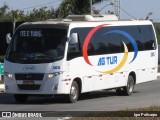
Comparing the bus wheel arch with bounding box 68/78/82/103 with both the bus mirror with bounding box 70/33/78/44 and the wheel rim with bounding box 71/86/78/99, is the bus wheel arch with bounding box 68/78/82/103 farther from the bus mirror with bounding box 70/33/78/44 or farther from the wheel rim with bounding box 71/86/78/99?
the bus mirror with bounding box 70/33/78/44

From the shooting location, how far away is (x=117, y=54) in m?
25.1

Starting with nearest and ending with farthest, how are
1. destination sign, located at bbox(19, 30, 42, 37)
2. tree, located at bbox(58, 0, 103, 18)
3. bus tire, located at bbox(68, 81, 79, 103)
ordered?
1. bus tire, located at bbox(68, 81, 79, 103)
2. destination sign, located at bbox(19, 30, 42, 37)
3. tree, located at bbox(58, 0, 103, 18)

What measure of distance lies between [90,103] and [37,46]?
2.57 metres

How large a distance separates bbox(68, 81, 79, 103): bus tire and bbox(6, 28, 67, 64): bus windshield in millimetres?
1202

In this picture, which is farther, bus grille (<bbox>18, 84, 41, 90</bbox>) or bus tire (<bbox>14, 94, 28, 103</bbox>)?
bus tire (<bbox>14, 94, 28, 103</bbox>)

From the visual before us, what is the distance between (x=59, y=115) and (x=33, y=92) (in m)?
4.20

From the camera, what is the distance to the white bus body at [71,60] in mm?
21906

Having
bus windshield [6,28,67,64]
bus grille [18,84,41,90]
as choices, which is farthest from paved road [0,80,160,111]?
bus windshield [6,28,67,64]

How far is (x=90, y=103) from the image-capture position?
73.3 ft

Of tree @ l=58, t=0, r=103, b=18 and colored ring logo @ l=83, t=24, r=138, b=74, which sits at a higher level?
colored ring logo @ l=83, t=24, r=138, b=74

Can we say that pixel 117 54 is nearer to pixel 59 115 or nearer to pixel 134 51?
pixel 134 51

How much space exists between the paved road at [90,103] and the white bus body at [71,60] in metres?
0.44

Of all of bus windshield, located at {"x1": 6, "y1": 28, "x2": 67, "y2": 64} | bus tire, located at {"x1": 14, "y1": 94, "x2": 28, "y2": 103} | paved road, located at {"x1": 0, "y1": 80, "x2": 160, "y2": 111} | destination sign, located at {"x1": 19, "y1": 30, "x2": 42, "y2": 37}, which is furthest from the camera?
bus tire, located at {"x1": 14, "y1": 94, "x2": 28, "y2": 103}

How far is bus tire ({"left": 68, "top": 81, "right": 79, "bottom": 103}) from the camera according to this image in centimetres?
2231
